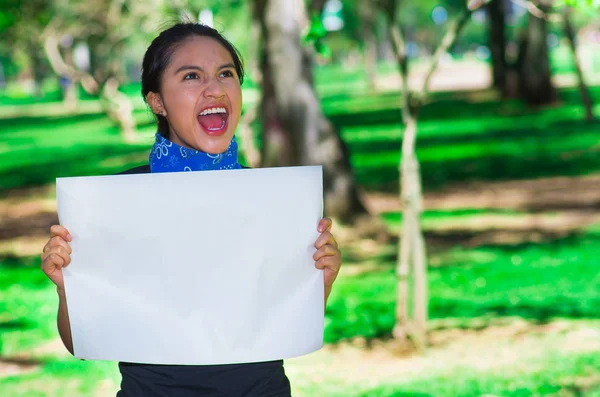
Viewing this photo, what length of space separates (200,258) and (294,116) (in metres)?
7.77

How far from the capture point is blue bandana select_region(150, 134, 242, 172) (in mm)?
2400

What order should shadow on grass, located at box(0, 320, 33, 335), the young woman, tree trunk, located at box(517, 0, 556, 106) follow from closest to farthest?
the young woman < shadow on grass, located at box(0, 320, 33, 335) < tree trunk, located at box(517, 0, 556, 106)

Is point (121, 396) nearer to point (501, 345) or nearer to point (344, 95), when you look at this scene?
point (501, 345)

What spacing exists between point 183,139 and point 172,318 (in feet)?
1.66

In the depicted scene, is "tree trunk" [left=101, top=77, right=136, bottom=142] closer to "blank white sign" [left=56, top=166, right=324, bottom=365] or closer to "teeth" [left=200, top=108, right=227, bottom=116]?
"teeth" [left=200, top=108, right=227, bottom=116]

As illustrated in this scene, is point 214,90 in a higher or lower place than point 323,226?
higher

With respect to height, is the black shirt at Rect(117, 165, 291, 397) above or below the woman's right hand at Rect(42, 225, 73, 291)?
below

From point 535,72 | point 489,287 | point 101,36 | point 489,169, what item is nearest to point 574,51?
point 489,169

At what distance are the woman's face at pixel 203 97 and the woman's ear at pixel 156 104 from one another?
0.06 meters

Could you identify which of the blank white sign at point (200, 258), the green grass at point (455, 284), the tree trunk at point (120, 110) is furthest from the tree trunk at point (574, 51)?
the blank white sign at point (200, 258)

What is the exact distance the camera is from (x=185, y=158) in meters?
2.40

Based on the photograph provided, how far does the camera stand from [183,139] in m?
2.44

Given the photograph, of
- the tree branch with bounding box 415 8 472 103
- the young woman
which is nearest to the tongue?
the young woman

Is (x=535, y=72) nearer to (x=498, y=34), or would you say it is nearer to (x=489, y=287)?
(x=498, y=34)
